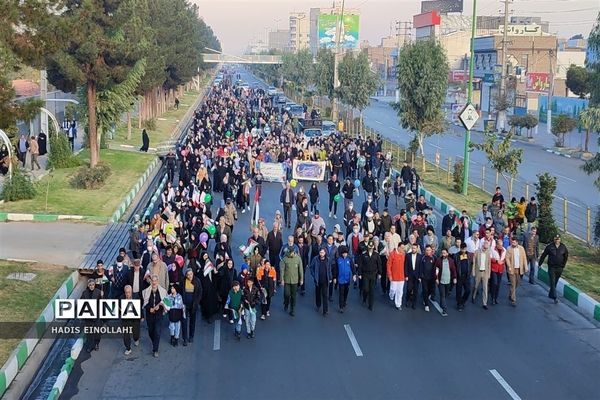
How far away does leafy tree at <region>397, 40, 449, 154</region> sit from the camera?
1438 inches

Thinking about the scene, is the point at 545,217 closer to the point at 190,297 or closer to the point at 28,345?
the point at 190,297

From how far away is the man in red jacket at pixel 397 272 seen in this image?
1490 cm

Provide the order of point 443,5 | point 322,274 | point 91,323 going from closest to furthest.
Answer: point 91,323
point 322,274
point 443,5

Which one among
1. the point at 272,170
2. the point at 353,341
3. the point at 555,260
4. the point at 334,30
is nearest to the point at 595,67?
the point at 555,260

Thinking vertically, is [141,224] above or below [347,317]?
above

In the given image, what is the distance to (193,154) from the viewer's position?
29547 mm

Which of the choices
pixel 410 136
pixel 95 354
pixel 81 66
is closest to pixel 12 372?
pixel 95 354

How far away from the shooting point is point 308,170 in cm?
3066

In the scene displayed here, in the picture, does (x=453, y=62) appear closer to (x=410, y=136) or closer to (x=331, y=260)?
(x=410, y=136)

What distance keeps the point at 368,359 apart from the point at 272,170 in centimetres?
1918

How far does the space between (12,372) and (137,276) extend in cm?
266

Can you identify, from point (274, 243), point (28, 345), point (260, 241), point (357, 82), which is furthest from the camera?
point (357, 82)

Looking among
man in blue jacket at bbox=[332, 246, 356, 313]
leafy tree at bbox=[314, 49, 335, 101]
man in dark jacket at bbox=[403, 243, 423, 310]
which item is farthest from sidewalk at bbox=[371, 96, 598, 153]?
man in blue jacket at bbox=[332, 246, 356, 313]

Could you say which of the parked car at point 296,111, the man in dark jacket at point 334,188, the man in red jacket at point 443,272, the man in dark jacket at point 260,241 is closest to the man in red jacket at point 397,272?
the man in red jacket at point 443,272
